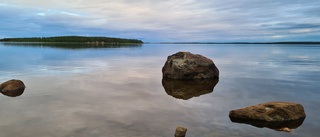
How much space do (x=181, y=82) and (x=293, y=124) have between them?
10073mm

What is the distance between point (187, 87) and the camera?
1702 centimetres

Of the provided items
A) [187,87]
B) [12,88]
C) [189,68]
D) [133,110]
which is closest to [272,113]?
[133,110]

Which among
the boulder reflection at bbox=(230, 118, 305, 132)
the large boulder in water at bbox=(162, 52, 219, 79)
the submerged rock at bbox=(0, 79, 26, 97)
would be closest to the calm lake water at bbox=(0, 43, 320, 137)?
the boulder reflection at bbox=(230, 118, 305, 132)

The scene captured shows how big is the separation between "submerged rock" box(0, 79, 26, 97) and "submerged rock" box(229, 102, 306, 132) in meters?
10.4

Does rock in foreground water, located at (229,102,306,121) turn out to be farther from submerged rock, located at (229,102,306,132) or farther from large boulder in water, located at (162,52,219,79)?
large boulder in water, located at (162,52,219,79)

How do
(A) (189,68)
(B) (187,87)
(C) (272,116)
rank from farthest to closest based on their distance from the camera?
(A) (189,68), (B) (187,87), (C) (272,116)

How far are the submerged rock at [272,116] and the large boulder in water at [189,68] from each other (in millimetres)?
9830

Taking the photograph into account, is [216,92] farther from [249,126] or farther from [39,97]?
[39,97]

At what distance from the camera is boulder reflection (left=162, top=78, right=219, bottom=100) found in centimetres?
1475

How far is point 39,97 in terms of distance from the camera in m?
13.3

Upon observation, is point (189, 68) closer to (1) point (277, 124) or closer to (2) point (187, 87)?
(2) point (187, 87)

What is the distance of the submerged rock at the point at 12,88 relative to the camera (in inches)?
543

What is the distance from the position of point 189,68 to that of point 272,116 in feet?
34.8

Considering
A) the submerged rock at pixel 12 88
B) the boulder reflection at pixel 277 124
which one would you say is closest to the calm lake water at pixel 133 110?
the boulder reflection at pixel 277 124
